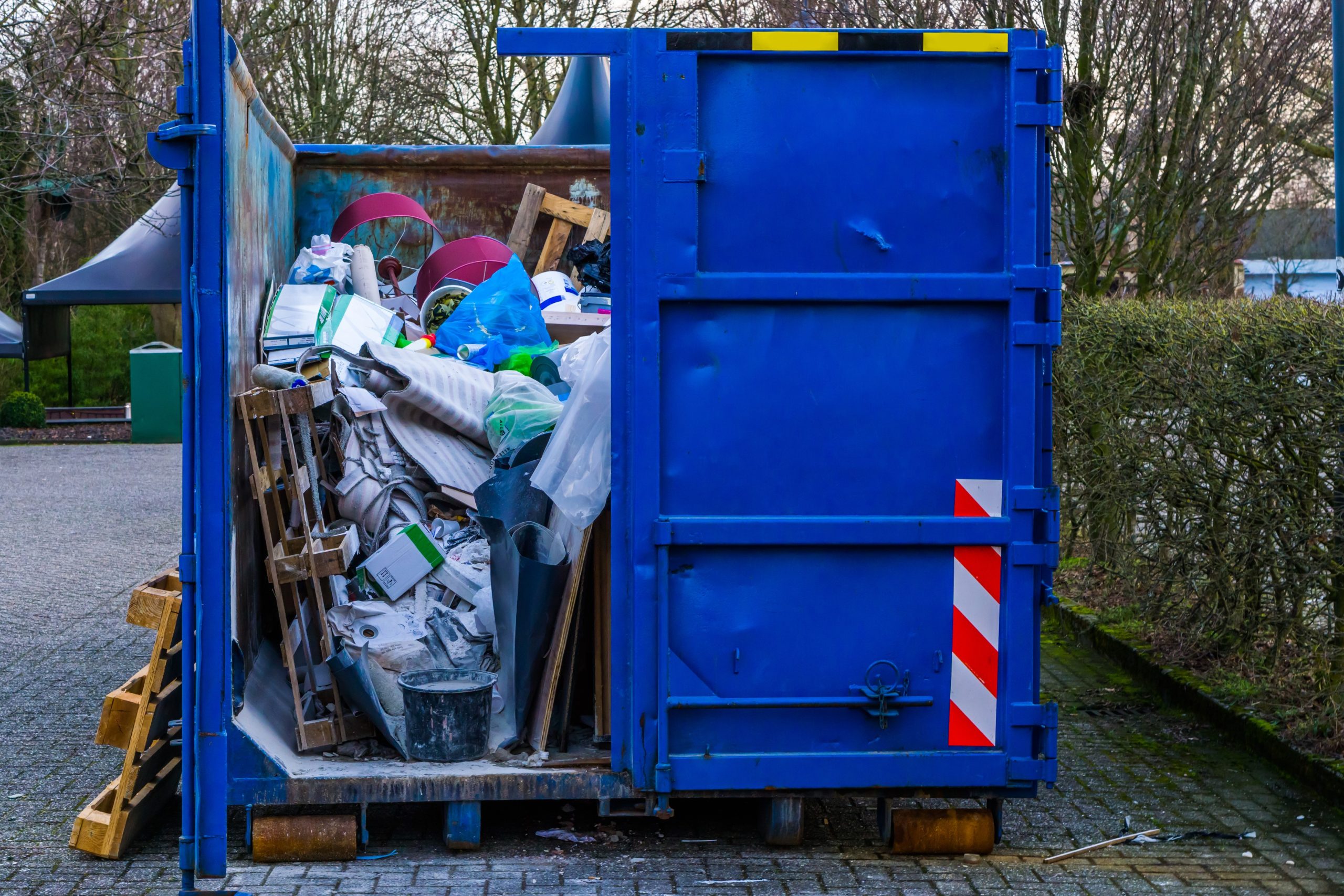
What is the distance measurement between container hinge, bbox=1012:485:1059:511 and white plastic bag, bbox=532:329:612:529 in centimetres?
121

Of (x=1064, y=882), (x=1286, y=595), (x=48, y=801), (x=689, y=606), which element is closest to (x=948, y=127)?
(x=689, y=606)

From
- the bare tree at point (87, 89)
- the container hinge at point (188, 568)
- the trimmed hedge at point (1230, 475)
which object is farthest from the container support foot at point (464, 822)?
the bare tree at point (87, 89)

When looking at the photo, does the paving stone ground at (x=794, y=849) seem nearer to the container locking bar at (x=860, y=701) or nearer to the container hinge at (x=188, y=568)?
the container locking bar at (x=860, y=701)

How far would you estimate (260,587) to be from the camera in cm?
494

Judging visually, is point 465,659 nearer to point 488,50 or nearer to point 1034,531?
point 1034,531

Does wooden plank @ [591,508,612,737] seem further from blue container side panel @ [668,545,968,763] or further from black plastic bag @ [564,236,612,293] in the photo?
black plastic bag @ [564,236,612,293]

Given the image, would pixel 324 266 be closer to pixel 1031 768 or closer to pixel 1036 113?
pixel 1036 113

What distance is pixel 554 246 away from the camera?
23.3ft

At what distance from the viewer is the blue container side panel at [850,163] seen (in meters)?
3.90

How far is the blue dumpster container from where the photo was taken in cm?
387

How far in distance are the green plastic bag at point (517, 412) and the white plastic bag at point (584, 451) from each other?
48 centimetres

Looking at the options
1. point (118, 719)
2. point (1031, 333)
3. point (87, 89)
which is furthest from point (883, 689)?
point (87, 89)

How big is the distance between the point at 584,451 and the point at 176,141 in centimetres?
147

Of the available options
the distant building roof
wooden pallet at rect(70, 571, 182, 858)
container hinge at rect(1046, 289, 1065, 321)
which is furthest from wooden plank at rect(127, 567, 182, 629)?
the distant building roof
